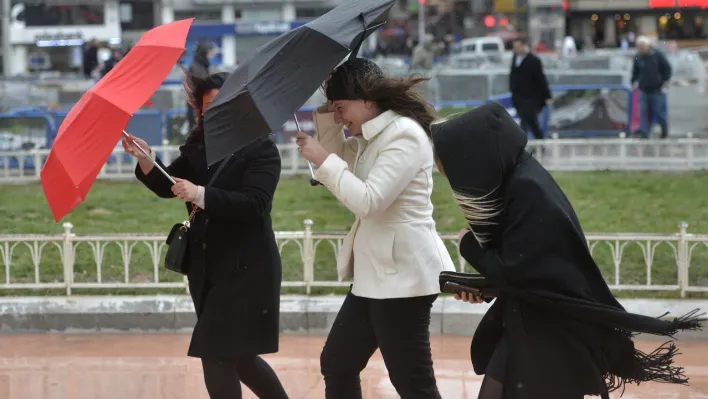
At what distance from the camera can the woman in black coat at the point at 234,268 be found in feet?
15.6

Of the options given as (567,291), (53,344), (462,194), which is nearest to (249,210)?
(462,194)

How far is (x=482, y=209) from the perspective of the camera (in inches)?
148

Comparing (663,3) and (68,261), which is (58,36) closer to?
(663,3)

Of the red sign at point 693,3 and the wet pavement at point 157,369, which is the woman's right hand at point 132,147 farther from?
the red sign at point 693,3

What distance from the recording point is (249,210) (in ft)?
15.4

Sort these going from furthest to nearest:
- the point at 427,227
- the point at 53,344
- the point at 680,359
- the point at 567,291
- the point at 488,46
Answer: the point at 488,46 < the point at 53,344 < the point at 680,359 < the point at 427,227 < the point at 567,291

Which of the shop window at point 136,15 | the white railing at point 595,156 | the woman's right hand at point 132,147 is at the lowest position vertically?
the white railing at point 595,156

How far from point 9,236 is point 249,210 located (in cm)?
394

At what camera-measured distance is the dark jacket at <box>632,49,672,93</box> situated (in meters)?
15.9

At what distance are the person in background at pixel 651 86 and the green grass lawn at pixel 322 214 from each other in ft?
9.32

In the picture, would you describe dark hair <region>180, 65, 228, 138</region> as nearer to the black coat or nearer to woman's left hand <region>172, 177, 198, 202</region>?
the black coat

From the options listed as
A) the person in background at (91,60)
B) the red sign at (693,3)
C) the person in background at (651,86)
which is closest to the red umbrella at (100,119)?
the person in background at (651,86)

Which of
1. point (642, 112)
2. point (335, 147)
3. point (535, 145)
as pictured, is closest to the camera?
Answer: point (335, 147)

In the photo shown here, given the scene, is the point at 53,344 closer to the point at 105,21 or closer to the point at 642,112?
the point at 642,112
